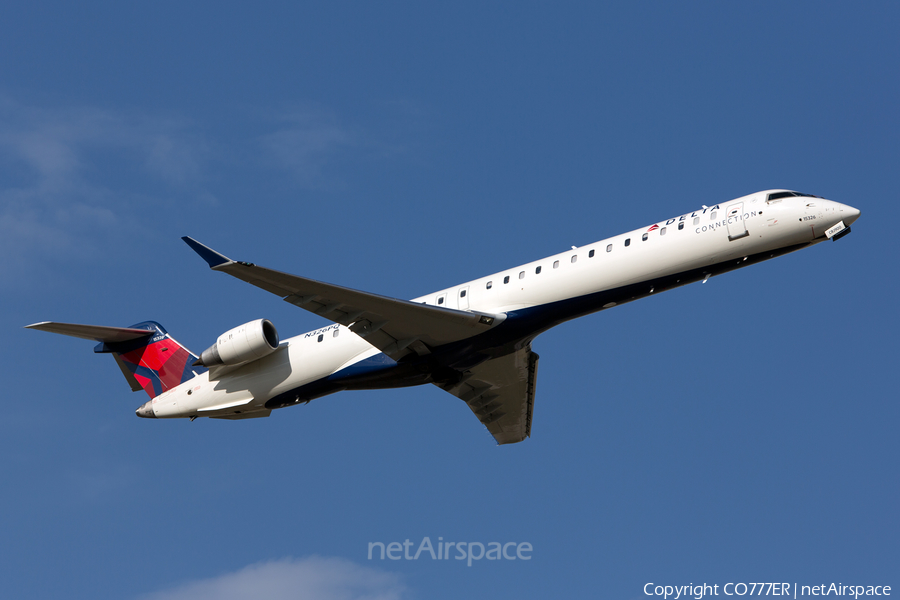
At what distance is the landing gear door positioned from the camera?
19859 mm

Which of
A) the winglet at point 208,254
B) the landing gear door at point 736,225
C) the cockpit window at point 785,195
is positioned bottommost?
the winglet at point 208,254

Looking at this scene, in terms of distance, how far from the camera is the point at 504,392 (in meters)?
25.4

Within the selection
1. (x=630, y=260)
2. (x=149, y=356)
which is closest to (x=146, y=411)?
(x=149, y=356)

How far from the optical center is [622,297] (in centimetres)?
2061

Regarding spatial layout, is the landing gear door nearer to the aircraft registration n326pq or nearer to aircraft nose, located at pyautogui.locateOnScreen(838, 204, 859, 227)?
the aircraft registration n326pq

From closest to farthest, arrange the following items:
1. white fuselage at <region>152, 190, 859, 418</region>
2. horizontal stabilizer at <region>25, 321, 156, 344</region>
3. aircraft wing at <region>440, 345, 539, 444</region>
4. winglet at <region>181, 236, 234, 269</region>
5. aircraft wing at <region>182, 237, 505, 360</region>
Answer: winglet at <region>181, 236, 234, 269</region> → aircraft wing at <region>182, 237, 505, 360</region> → white fuselage at <region>152, 190, 859, 418</region> → horizontal stabilizer at <region>25, 321, 156, 344</region> → aircraft wing at <region>440, 345, 539, 444</region>

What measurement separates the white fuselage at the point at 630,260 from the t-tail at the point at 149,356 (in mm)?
4020

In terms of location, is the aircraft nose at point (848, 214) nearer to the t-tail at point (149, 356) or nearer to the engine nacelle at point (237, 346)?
the engine nacelle at point (237, 346)

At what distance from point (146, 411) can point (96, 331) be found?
2.51 metres

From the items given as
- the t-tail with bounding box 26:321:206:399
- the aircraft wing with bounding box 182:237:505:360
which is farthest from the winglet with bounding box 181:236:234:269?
the t-tail with bounding box 26:321:206:399

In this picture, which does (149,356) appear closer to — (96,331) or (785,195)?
(96,331)

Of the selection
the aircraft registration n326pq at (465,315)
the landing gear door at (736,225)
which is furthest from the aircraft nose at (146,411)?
the landing gear door at (736,225)

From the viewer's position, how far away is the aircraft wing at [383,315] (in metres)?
19.7

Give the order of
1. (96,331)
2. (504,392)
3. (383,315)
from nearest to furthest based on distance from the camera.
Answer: (383,315) → (96,331) → (504,392)
